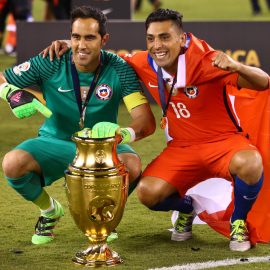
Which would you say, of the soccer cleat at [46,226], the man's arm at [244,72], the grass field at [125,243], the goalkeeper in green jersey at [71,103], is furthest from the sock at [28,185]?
the man's arm at [244,72]

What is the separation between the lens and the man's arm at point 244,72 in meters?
5.23

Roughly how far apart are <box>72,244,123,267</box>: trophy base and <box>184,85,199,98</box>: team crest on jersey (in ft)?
3.23

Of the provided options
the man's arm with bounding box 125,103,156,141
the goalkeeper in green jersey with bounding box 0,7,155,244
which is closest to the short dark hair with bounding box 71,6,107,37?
the goalkeeper in green jersey with bounding box 0,7,155,244

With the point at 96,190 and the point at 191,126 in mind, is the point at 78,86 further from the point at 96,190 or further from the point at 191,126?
the point at 96,190

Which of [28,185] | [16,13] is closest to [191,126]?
[28,185]

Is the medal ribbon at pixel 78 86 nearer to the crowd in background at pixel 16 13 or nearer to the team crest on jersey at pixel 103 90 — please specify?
the team crest on jersey at pixel 103 90

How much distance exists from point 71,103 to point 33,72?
0.28 meters

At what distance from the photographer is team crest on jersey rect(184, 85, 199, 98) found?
5645mm

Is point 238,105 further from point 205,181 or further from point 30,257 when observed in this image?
point 30,257

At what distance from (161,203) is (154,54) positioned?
2.71ft

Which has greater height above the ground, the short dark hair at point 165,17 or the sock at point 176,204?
the short dark hair at point 165,17

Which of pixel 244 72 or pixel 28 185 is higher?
pixel 244 72

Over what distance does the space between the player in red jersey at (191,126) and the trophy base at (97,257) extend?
460mm

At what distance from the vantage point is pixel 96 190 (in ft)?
16.7
